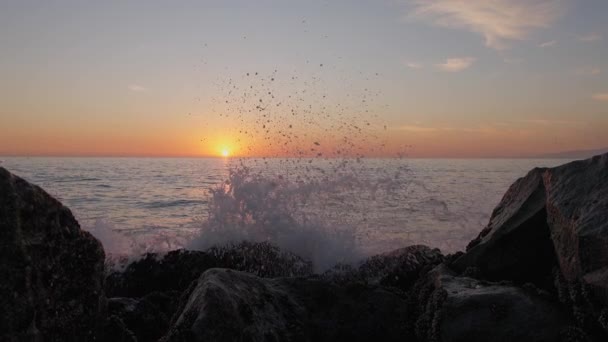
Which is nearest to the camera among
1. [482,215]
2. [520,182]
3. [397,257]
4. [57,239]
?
[57,239]

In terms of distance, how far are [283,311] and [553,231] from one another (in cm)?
312

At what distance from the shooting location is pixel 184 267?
8648 mm

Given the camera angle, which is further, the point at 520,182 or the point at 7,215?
the point at 520,182

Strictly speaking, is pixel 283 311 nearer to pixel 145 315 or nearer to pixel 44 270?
pixel 145 315

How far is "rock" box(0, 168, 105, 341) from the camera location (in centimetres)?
333

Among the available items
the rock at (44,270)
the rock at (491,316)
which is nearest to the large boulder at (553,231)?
the rock at (491,316)

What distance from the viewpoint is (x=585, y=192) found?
5.04m

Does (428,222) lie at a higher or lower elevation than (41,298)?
lower

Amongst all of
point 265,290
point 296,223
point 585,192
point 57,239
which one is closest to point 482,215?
point 296,223

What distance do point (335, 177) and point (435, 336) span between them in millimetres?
10179

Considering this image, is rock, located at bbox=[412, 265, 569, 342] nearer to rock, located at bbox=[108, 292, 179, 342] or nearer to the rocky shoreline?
the rocky shoreline

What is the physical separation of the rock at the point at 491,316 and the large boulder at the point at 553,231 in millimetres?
482

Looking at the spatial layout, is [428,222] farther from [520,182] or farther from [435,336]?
[435,336]

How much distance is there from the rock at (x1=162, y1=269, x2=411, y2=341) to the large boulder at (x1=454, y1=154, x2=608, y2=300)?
148cm
